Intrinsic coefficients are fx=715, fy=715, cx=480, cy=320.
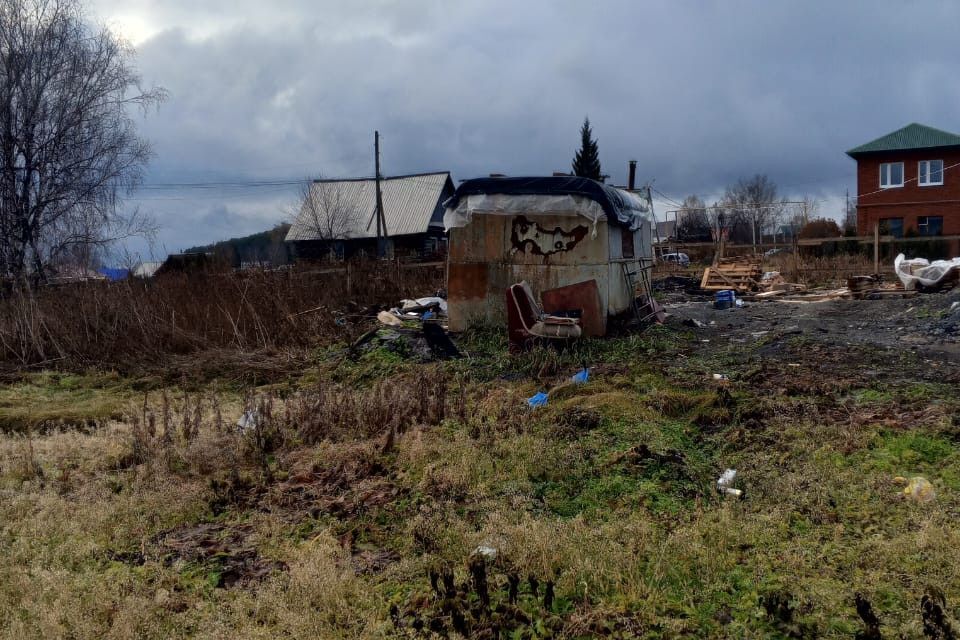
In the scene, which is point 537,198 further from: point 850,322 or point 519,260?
point 850,322

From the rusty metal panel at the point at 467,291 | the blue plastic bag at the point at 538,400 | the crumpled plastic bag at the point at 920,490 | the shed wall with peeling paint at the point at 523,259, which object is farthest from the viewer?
the rusty metal panel at the point at 467,291

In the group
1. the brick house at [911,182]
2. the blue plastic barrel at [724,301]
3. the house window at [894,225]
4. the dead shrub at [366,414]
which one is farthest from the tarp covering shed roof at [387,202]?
the dead shrub at [366,414]

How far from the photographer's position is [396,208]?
39469 millimetres

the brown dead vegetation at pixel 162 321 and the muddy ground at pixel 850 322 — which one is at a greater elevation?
the brown dead vegetation at pixel 162 321

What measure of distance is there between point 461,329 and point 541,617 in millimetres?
9126

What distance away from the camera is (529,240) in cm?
1159

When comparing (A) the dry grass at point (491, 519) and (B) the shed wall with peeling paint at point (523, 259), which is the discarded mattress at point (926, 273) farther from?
(A) the dry grass at point (491, 519)

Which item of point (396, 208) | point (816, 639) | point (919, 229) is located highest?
point (396, 208)

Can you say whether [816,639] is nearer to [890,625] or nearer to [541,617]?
[890,625]

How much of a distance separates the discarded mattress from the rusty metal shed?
29.2 feet

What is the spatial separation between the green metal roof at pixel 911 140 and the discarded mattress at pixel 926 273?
18311mm

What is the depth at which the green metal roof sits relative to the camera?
32.2 meters

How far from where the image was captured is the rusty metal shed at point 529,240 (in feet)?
36.1

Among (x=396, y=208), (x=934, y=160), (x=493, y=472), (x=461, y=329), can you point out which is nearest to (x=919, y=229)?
(x=934, y=160)
